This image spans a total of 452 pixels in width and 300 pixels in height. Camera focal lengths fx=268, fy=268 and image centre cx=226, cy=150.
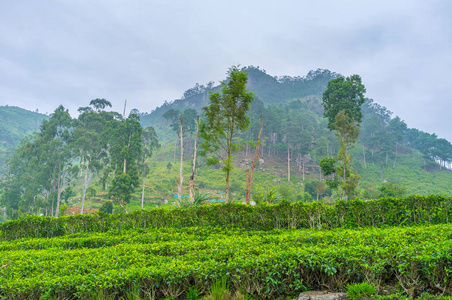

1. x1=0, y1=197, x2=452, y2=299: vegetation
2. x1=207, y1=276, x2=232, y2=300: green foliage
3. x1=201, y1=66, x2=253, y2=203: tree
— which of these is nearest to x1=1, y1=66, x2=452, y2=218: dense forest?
x1=201, y1=66, x2=253, y2=203: tree

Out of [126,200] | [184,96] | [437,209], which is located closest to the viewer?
[437,209]

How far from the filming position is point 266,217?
25.6 ft

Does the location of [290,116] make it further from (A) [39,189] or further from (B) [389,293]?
(B) [389,293]

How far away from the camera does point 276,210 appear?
772 cm

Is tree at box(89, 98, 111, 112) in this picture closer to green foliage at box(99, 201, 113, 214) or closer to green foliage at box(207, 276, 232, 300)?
green foliage at box(99, 201, 113, 214)

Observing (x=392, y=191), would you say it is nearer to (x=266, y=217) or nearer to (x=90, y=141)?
(x=266, y=217)

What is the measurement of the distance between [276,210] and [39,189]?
3885cm

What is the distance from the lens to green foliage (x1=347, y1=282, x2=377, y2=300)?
11.1 feet

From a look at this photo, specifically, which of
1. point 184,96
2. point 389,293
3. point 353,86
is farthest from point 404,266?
point 184,96

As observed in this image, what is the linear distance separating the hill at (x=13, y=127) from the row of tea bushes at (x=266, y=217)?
63910mm

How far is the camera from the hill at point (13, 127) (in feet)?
204

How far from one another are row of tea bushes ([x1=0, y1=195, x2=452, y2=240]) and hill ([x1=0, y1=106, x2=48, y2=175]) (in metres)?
63.9

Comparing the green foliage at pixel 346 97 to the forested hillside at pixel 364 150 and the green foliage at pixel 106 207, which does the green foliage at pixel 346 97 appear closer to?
the forested hillside at pixel 364 150

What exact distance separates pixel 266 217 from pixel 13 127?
9578 centimetres
